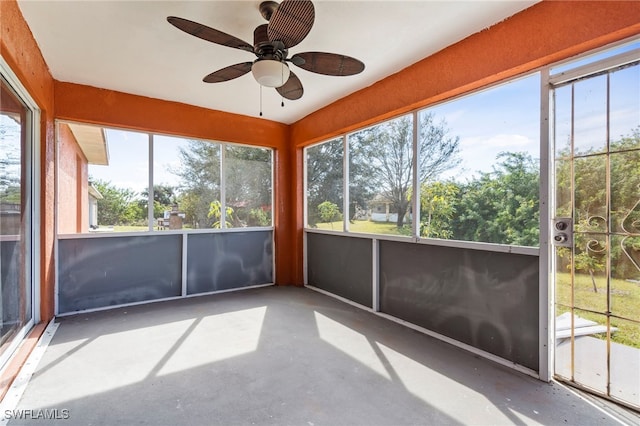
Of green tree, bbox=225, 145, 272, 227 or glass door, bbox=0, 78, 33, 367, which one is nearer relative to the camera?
glass door, bbox=0, 78, 33, 367

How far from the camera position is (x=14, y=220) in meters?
2.45

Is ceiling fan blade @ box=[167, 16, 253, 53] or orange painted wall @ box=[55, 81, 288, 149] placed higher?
orange painted wall @ box=[55, 81, 288, 149]

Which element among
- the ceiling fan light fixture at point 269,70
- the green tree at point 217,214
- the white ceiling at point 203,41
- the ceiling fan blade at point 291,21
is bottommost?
the green tree at point 217,214

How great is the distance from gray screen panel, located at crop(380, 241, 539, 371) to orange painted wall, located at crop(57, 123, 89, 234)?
3.48 m

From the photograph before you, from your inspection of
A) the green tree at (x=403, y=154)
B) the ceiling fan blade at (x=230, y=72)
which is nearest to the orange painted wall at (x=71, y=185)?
the ceiling fan blade at (x=230, y=72)

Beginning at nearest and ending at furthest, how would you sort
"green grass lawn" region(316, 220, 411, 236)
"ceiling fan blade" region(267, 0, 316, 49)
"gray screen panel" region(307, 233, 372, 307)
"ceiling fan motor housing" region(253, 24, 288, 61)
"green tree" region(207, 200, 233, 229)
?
"ceiling fan blade" region(267, 0, 316, 49) → "ceiling fan motor housing" region(253, 24, 288, 61) → "green grass lawn" region(316, 220, 411, 236) → "gray screen panel" region(307, 233, 372, 307) → "green tree" region(207, 200, 233, 229)

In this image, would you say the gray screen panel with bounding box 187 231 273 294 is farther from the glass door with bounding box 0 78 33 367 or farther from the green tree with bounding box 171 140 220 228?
the glass door with bounding box 0 78 33 367

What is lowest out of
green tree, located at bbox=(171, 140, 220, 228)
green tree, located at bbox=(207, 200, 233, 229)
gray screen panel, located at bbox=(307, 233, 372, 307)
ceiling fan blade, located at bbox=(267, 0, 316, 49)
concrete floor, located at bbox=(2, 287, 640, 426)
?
concrete floor, located at bbox=(2, 287, 640, 426)

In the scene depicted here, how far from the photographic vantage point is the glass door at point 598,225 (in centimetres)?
185

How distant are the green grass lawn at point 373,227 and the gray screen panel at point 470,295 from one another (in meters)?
0.13

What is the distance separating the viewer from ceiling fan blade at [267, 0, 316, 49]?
5.05ft

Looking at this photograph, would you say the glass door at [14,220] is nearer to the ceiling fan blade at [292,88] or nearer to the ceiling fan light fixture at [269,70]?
the ceiling fan light fixture at [269,70]

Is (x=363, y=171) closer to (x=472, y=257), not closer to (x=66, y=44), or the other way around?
(x=472, y=257)

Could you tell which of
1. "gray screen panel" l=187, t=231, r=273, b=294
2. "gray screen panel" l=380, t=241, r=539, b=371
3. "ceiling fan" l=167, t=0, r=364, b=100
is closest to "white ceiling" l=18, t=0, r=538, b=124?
"ceiling fan" l=167, t=0, r=364, b=100
